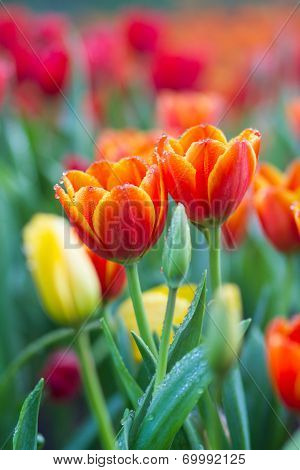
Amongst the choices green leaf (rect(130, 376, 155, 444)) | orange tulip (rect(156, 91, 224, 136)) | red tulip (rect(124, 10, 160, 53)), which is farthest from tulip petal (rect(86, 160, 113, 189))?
red tulip (rect(124, 10, 160, 53))

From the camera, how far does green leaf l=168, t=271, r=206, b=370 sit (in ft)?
1.46

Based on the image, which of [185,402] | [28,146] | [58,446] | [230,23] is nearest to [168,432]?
[185,402]

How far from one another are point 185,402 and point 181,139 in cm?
16

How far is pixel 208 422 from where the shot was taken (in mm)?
487

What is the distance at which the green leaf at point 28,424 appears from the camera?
1.44 feet

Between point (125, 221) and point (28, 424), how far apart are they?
12 centimetres

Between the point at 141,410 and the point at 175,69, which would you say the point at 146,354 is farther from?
the point at 175,69

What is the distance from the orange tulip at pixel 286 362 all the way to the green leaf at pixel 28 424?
0.17m

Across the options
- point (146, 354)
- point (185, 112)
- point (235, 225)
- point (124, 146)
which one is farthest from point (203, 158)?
point (185, 112)

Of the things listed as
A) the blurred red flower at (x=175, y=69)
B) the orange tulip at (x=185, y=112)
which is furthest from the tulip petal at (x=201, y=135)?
the blurred red flower at (x=175, y=69)

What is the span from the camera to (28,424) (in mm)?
443

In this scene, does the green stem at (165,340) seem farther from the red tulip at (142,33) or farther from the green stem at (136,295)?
the red tulip at (142,33)

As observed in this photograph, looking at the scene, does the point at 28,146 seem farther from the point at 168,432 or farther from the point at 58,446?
the point at 168,432

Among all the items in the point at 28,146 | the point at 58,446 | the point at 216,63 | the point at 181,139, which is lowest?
the point at 58,446
